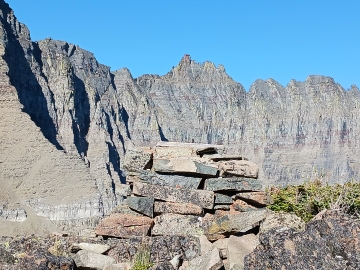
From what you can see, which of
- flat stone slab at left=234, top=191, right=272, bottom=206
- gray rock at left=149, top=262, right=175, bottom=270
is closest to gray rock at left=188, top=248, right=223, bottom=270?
gray rock at left=149, top=262, right=175, bottom=270

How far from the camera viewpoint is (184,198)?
10852mm

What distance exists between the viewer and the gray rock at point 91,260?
9.12m

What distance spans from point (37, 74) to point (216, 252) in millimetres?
191297

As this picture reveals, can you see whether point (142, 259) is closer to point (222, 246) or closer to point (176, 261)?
point (176, 261)

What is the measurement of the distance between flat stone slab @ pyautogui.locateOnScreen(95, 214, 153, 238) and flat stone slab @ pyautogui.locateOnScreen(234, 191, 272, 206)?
69.3 inches

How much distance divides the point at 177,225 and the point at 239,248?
1855 mm

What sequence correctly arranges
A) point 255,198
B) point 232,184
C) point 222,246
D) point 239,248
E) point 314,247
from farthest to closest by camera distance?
point 232,184, point 255,198, point 222,246, point 239,248, point 314,247

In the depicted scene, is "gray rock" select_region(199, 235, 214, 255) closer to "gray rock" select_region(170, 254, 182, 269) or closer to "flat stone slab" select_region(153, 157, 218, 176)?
"gray rock" select_region(170, 254, 182, 269)

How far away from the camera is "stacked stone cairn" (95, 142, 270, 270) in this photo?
34.3ft

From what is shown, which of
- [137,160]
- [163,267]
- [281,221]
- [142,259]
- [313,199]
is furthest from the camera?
[137,160]

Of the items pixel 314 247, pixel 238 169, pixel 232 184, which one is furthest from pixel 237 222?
pixel 314 247

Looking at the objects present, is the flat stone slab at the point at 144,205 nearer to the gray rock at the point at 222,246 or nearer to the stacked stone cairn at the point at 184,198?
the stacked stone cairn at the point at 184,198

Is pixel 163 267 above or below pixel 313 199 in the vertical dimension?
below

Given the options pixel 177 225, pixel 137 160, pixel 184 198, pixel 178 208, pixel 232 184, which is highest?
pixel 137 160
